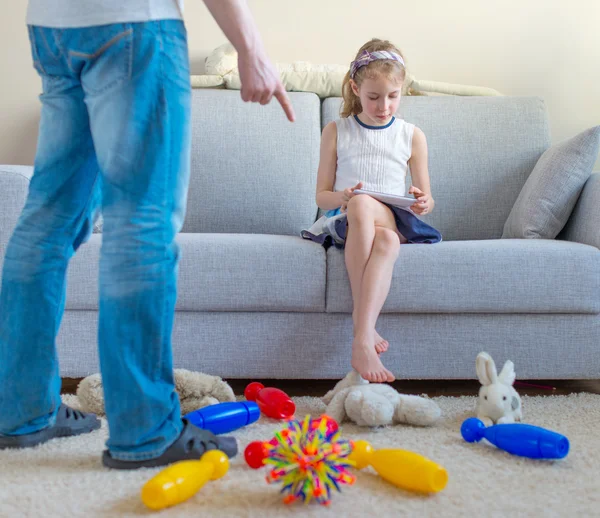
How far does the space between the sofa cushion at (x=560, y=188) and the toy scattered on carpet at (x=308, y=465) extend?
134cm

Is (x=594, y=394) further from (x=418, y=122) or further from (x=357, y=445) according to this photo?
(x=418, y=122)

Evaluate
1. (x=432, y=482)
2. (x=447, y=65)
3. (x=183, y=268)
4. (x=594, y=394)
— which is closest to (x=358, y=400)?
(x=432, y=482)

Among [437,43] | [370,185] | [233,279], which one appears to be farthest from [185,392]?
[437,43]

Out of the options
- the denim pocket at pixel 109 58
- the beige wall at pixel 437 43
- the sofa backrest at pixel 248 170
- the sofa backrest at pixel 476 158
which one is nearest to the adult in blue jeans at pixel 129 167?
the denim pocket at pixel 109 58

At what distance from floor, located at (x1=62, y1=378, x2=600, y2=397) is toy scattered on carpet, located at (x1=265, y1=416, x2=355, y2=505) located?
0.78 metres

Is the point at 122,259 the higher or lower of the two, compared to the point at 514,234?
higher

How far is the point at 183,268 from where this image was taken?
1725 mm

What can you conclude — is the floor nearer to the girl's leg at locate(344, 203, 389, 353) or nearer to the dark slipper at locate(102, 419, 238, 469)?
the girl's leg at locate(344, 203, 389, 353)

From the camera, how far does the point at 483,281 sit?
5.68ft

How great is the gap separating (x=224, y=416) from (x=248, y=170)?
119cm

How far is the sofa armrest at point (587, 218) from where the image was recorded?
1.93 metres

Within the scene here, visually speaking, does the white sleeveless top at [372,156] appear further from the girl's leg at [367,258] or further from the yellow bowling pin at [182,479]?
the yellow bowling pin at [182,479]

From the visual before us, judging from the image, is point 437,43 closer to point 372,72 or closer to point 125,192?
point 372,72

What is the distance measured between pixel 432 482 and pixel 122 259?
1.91ft
